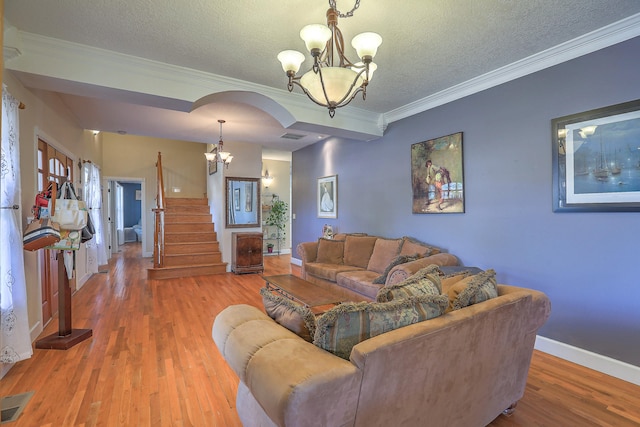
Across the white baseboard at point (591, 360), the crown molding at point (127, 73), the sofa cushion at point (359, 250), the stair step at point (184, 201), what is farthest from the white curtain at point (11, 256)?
the stair step at point (184, 201)

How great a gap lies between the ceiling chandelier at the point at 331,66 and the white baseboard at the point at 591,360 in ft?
9.48

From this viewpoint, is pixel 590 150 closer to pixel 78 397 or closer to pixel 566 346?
pixel 566 346

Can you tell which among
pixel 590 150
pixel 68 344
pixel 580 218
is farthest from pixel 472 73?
pixel 68 344

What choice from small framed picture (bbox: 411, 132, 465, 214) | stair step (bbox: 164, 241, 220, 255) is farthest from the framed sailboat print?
stair step (bbox: 164, 241, 220, 255)

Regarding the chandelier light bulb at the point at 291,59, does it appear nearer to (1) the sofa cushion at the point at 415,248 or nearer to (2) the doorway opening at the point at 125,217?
(1) the sofa cushion at the point at 415,248

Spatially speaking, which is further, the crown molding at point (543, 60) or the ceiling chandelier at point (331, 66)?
the crown molding at point (543, 60)

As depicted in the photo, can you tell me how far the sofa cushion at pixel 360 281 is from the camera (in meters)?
3.50

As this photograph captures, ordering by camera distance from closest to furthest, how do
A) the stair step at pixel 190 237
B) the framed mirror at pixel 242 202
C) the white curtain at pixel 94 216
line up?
the white curtain at pixel 94 216, the stair step at pixel 190 237, the framed mirror at pixel 242 202

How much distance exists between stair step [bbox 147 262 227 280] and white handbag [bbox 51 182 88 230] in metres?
3.02

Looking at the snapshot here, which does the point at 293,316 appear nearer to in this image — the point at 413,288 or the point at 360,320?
the point at 360,320

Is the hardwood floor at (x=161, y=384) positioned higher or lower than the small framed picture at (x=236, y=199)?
lower

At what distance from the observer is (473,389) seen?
1.63m

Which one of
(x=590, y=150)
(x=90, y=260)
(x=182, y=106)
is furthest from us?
(x=90, y=260)

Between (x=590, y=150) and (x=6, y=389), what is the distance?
4.91 metres
